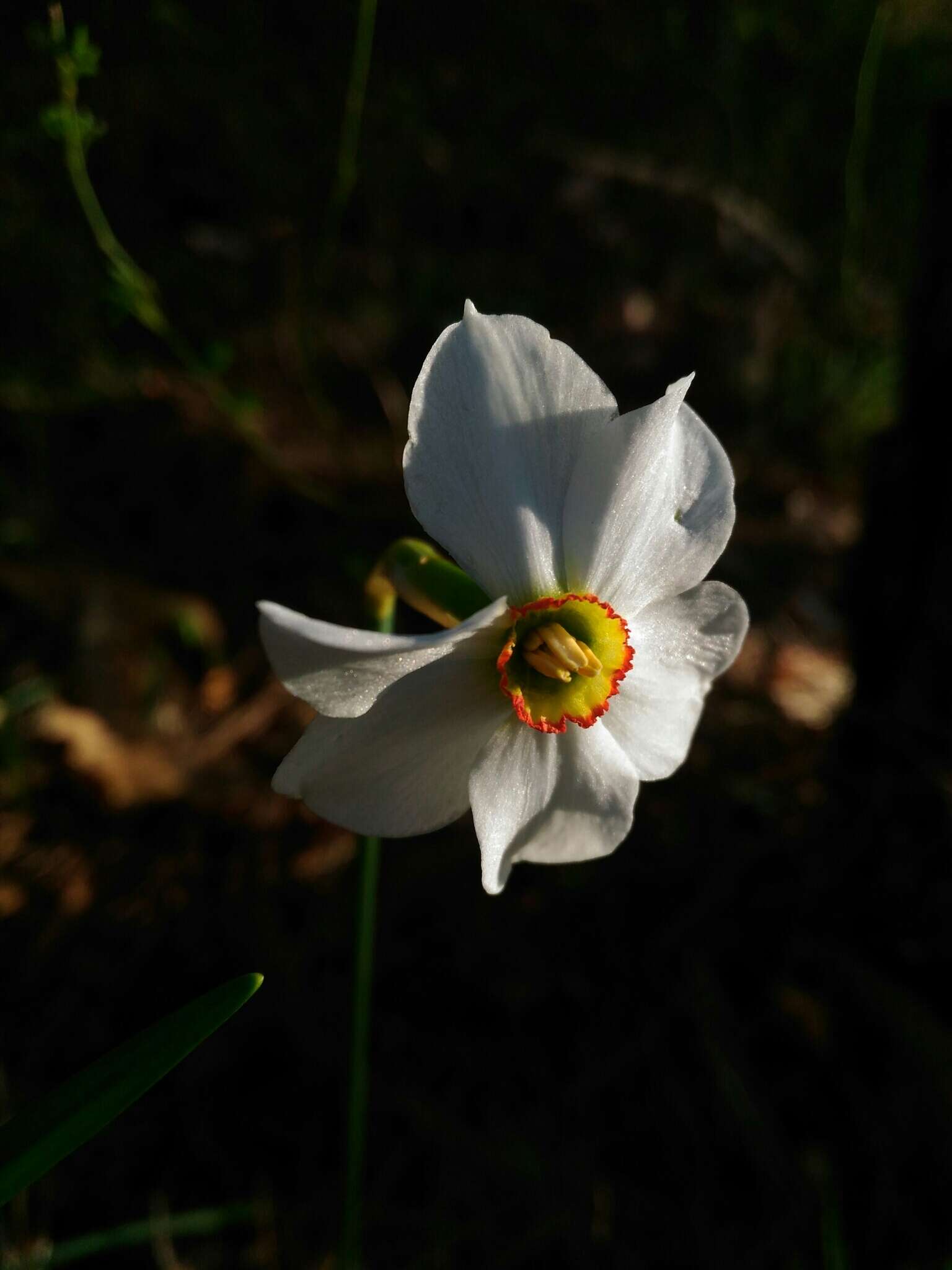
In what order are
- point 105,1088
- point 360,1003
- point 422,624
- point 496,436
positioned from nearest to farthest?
point 105,1088 < point 496,436 < point 360,1003 < point 422,624

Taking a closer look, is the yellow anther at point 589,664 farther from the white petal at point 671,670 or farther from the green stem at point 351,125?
the green stem at point 351,125

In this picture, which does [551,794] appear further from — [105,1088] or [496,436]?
[105,1088]

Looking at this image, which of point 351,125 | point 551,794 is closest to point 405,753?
point 551,794

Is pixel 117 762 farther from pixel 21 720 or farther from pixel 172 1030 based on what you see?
pixel 172 1030

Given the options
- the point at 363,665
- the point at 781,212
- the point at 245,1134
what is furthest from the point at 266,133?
the point at 245,1134

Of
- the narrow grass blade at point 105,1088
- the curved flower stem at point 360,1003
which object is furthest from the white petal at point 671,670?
the narrow grass blade at point 105,1088
